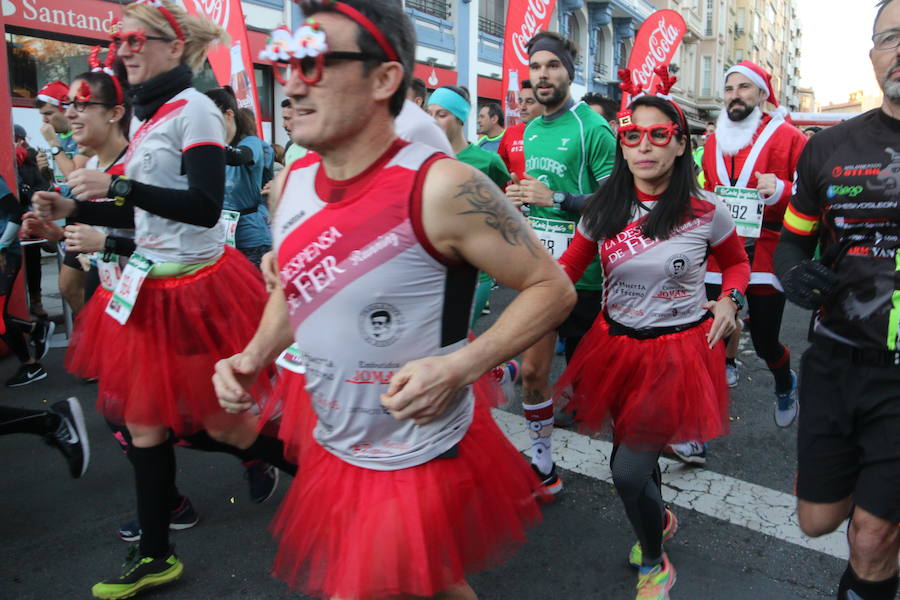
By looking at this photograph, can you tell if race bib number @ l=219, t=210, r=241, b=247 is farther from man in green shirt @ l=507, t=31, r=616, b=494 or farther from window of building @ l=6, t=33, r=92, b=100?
window of building @ l=6, t=33, r=92, b=100

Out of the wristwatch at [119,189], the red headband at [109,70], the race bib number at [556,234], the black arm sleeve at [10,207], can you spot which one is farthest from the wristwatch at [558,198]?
the black arm sleeve at [10,207]

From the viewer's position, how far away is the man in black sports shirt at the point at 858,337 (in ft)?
6.88

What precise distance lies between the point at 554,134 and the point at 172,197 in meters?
2.28

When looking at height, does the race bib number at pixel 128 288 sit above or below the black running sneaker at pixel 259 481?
above

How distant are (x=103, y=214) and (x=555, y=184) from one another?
2398mm

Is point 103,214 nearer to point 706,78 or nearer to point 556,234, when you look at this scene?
point 556,234

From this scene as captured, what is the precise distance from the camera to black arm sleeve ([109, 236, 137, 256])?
2.98 meters

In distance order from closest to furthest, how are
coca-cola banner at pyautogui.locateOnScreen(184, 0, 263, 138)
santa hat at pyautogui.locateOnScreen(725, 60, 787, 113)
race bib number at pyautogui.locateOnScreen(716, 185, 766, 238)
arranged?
race bib number at pyautogui.locateOnScreen(716, 185, 766, 238) < santa hat at pyautogui.locateOnScreen(725, 60, 787, 113) < coca-cola banner at pyautogui.locateOnScreen(184, 0, 263, 138)

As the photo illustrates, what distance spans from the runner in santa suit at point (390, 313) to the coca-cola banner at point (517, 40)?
26.0ft

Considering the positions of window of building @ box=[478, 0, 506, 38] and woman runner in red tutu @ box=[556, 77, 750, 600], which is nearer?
woman runner in red tutu @ box=[556, 77, 750, 600]

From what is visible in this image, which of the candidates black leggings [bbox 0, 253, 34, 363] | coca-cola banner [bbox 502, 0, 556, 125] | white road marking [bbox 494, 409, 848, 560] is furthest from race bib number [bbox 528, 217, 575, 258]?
coca-cola banner [bbox 502, 0, 556, 125]

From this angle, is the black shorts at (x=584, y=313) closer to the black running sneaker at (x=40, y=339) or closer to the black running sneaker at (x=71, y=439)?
the black running sneaker at (x=71, y=439)

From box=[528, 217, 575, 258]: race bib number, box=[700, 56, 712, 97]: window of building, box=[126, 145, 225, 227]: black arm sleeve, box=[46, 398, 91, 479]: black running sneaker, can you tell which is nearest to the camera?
box=[126, 145, 225, 227]: black arm sleeve

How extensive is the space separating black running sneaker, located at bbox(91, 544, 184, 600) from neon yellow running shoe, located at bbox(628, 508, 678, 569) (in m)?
1.90
